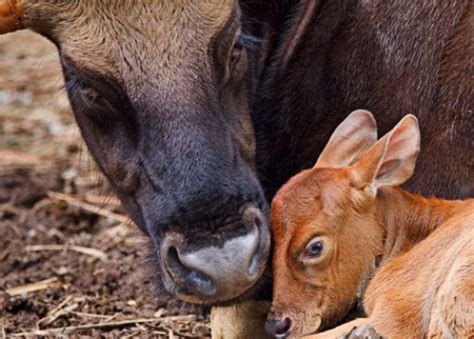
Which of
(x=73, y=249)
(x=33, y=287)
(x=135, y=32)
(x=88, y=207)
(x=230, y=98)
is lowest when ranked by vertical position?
(x=88, y=207)

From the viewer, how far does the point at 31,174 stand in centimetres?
977

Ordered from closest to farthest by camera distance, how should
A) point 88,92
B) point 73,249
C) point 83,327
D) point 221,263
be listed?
1. point 221,263
2. point 88,92
3. point 83,327
4. point 73,249

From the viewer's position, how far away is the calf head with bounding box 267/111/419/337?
532 centimetres

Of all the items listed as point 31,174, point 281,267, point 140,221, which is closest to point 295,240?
point 281,267

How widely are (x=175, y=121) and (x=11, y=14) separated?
879 millimetres

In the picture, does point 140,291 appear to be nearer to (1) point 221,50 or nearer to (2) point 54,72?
(1) point 221,50

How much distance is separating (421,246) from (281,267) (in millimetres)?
545

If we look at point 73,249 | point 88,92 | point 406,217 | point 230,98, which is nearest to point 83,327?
point 88,92

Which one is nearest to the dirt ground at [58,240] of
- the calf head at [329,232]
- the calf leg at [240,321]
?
the calf leg at [240,321]

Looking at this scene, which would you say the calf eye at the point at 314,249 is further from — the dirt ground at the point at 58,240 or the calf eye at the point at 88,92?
the dirt ground at the point at 58,240

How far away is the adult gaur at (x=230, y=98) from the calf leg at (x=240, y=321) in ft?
1.10

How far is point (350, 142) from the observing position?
5723mm

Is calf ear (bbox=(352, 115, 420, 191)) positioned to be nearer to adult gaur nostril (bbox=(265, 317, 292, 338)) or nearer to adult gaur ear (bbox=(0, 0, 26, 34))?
adult gaur nostril (bbox=(265, 317, 292, 338))

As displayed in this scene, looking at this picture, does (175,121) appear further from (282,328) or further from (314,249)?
(282,328)
